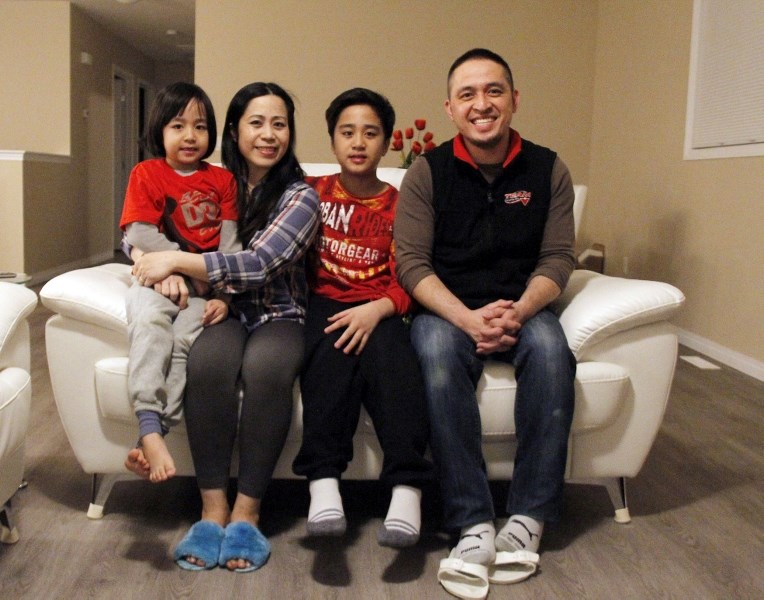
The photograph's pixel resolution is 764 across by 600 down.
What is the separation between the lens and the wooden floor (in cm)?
149

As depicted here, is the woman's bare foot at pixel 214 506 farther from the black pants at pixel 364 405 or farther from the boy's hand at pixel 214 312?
the boy's hand at pixel 214 312

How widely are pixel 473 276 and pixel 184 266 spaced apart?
2.23ft

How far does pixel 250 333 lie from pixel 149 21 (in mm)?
6714

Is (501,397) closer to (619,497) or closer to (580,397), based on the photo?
(580,397)

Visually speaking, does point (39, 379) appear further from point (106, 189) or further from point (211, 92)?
point (106, 189)

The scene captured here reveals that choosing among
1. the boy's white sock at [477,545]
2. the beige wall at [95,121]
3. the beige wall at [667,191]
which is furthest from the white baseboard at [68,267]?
the boy's white sock at [477,545]

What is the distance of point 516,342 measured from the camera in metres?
1.72

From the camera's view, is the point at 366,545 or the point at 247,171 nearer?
the point at 366,545

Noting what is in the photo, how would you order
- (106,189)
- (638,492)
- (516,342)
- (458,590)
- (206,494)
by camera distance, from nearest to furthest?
(458,590)
(206,494)
(516,342)
(638,492)
(106,189)

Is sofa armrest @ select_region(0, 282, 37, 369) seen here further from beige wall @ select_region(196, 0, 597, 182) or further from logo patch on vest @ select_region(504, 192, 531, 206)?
beige wall @ select_region(196, 0, 597, 182)

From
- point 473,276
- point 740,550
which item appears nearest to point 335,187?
point 473,276

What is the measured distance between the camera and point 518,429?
1.64m

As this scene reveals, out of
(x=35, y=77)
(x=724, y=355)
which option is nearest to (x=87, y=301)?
(x=724, y=355)

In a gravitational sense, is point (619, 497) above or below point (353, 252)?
below
